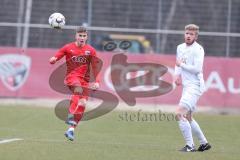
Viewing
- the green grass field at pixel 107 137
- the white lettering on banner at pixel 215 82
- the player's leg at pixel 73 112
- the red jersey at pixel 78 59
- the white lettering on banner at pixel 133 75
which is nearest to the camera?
the green grass field at pixel 107 137

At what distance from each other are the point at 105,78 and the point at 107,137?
837 cm

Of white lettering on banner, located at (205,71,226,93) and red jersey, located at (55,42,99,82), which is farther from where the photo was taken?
white lettering on banner, located at (205,71,226,93)

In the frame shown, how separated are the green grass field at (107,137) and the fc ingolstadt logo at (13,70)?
1.74 metres

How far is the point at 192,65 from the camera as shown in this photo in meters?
12.3

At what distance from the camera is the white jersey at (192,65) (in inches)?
482

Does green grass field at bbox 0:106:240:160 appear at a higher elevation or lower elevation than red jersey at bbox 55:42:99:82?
lower

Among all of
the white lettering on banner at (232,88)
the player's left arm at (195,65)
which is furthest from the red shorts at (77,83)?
the white lettering on banner at (232,88)

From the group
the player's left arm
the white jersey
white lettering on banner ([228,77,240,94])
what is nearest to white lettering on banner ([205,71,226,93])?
white lettering on banner ([228,77,240,94])

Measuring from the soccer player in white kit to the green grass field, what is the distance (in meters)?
0.34

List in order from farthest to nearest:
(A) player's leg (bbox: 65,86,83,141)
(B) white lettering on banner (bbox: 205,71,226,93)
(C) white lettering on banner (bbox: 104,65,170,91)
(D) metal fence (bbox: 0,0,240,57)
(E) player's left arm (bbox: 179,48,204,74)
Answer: (D) metal fence (bbox: 0,0,240,57), (B) white lettering on banner (bbox: 205,71,226,93), (C) white lettering on banner (bbox: 104,65,170,91), (A) player's leg (bbox: 65,86,83,141), (E) player's left arm (bbox: 179,48,204,74)

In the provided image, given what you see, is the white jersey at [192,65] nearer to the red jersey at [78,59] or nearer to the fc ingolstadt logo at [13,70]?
the red jersey at [78,59]

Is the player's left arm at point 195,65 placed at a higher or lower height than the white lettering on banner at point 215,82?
higher

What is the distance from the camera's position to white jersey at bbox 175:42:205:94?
1225 centimetres

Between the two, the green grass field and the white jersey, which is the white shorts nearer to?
the white jersey
